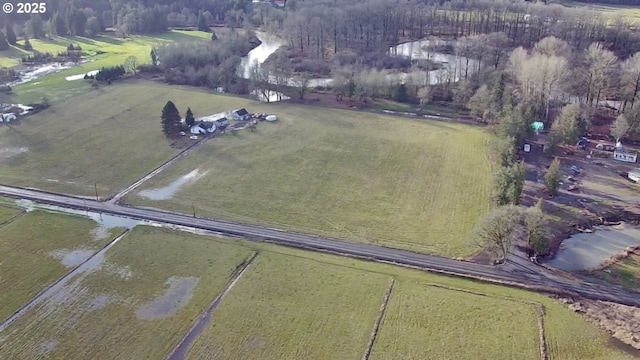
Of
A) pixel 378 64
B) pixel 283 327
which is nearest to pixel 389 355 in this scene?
pixel 283 327

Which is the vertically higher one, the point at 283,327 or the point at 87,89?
the point at 87,89

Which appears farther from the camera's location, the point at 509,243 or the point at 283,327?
the point at 509,243

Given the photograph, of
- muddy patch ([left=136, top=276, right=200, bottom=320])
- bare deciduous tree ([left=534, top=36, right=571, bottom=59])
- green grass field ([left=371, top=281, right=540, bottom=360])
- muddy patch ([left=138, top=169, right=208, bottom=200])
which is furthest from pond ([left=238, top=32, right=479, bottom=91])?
muddy patch ([left=136, top=276, right=200, bottom=320])

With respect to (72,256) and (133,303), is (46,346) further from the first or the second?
(72,256)

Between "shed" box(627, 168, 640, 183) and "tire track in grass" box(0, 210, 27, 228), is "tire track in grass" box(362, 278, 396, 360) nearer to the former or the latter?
"shed" box(627, 168, 640, 183)

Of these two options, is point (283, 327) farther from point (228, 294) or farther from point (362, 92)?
point (362, 92)

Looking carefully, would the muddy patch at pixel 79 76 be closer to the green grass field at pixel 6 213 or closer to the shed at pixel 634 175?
the green grass field at pixel 6 213

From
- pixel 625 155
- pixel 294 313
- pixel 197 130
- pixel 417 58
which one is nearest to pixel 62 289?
pixel 294 313

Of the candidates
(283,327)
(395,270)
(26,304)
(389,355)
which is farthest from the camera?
(395,270)
